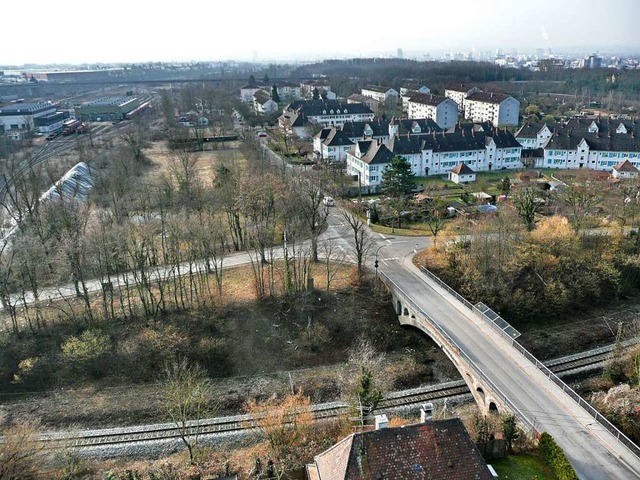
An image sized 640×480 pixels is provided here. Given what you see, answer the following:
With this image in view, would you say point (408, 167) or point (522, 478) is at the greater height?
point (408, 167)

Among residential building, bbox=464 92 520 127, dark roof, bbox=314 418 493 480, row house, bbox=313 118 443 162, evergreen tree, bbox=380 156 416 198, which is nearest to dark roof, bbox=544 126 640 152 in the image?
row house, bbox=313 118 443 162

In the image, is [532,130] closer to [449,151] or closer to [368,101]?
[449,151]

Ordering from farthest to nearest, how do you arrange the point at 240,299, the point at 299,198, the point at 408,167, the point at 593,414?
1. the point at 408,167
2. the point at 299,198
3. the point at 240,299
4. the point at 593,414

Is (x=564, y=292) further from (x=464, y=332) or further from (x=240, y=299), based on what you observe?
(x=240, y=299)

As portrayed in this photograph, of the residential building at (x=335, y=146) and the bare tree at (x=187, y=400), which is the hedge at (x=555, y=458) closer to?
the bare tree at (x=187, y=400)

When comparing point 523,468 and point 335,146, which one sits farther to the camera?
point 335,146

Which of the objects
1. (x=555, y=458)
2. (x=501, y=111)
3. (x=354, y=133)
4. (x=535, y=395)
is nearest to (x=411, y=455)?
(x=555, y=458)

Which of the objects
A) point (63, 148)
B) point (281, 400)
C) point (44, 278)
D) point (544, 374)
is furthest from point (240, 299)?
point (63, 148)
